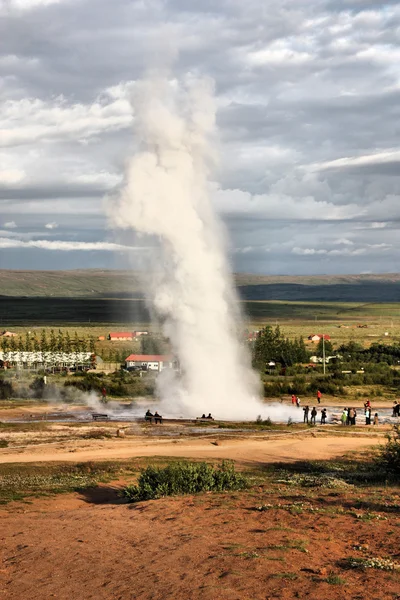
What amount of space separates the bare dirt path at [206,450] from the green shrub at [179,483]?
8.35 m

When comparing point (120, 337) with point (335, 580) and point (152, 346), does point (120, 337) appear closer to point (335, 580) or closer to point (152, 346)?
point (152, 346)

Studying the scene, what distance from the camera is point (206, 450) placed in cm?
3173

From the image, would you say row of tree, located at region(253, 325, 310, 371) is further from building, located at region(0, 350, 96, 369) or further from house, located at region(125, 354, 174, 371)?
building, located at region(0, 350, 96, 369)

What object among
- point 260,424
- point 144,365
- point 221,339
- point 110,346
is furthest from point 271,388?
point 110,346

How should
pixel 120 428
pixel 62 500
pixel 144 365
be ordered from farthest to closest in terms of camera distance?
pixel 144 365, pixel 120 428, pixel 62 500

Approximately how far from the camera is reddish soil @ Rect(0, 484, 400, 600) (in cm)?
1140

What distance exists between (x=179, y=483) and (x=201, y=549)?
258 inches

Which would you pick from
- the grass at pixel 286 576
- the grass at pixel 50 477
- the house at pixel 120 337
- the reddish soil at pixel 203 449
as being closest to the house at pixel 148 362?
the reddish soil at pixel 203 449

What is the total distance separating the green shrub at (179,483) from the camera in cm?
1961

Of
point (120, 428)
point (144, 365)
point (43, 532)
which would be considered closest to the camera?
point (43, 532)

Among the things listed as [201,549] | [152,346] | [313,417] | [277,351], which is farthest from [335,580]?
[152,346]

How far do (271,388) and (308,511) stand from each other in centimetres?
3948

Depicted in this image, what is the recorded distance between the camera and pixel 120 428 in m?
38.9

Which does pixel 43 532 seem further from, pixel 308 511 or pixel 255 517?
pixel 308 511
